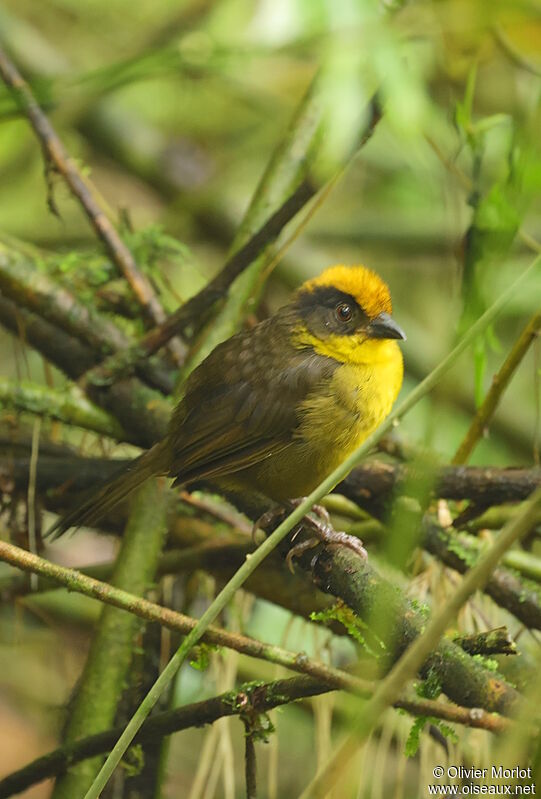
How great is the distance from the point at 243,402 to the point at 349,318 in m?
0.45

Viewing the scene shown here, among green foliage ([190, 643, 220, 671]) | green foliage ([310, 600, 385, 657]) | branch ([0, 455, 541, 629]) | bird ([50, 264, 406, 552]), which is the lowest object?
green foliage ([190, 643, 220, 671])

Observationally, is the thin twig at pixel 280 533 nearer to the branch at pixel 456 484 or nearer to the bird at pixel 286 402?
the branch at pixel 456 484

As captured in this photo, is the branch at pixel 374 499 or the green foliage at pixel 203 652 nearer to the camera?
the green foliage at pixel 203 652

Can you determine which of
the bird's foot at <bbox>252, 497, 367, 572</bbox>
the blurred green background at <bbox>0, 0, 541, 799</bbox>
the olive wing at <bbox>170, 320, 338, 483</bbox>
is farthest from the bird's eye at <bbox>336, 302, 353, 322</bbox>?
the bird's foot at <bbox>252, 497, 367, 572</bbox>

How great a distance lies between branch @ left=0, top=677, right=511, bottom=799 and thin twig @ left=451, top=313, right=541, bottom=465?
0.99 metres

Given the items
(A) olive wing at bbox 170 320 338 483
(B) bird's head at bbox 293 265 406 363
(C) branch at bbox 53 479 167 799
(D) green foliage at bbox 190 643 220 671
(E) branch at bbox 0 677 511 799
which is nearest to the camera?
(E) branch at bbox 0 677 511 799

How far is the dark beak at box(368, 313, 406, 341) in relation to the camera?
9.79 feet

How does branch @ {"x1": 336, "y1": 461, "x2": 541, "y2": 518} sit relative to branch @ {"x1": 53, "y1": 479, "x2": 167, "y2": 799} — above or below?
above

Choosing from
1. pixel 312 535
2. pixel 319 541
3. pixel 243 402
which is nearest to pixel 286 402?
pixel 243 402

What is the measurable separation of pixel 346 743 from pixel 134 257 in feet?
8.50

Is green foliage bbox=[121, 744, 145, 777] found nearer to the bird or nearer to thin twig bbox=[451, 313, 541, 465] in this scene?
the bird

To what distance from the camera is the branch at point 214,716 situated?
1432mm

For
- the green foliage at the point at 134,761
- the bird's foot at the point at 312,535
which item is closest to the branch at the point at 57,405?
the bird's foot at the point at 312,535

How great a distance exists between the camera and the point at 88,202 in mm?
3330
